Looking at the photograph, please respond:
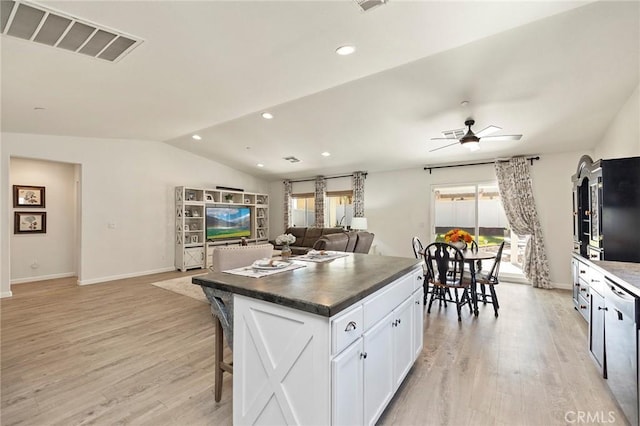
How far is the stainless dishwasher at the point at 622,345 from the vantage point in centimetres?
171

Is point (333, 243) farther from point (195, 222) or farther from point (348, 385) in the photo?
point (195, 222)

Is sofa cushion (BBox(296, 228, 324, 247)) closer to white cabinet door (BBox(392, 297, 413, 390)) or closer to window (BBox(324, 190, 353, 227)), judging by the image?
window (BBox(324, 190, 353, 227))

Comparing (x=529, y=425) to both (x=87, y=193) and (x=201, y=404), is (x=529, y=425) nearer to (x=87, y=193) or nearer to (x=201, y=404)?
(x=201, y=404)

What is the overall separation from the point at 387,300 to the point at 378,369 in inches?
16.5

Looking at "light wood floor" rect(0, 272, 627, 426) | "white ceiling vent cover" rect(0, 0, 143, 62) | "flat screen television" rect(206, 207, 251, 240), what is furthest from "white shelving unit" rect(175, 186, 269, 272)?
"white ceiling vent cover" rect(0, 0, 143, 62)

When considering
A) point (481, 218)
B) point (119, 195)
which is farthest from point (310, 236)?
point (119, 195)

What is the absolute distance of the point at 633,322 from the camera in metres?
1.70

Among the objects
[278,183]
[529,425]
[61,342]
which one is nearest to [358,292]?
[529,425]

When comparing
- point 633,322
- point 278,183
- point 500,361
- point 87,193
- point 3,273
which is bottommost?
point 500,361

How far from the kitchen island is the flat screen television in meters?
6.22

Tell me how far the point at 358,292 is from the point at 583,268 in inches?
128

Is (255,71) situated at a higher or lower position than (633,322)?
higher

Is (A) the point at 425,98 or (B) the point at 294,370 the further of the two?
(A) the point at 425,98

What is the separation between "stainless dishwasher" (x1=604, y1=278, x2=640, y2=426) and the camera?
1707 mm
